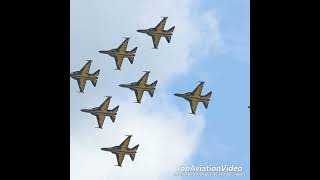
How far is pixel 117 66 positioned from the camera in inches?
977

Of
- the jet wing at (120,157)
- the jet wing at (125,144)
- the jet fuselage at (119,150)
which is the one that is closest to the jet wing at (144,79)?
the jet wing at (125,144)

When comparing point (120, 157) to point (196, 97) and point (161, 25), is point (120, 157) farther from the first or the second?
point (161, 25)

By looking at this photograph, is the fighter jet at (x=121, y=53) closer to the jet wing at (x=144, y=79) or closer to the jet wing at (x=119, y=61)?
the jet wing at (x=119, y=61)

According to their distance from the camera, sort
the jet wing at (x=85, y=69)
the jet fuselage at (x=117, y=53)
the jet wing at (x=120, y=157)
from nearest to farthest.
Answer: the jet wing at (x=120, y=157) → the jet wing at (x=85, y=69) → the jet fuselage at (x=117, y=53)

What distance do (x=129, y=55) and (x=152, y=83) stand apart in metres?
1.50

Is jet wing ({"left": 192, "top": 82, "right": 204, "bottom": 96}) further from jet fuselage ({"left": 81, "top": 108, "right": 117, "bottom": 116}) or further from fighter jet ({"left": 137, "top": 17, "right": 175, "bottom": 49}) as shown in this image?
jet fuselage ({"left": 81, "top": 108, "right": 117, "bottom": 116})

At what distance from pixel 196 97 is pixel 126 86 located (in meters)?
2.70

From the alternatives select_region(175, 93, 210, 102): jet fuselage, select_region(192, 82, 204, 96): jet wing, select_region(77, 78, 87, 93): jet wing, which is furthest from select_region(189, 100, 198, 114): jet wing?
select_region(77, 78, 87, 93): jet wing

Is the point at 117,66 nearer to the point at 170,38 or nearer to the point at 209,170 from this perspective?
the point at 170,38

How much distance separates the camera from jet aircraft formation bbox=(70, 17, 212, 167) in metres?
23.9

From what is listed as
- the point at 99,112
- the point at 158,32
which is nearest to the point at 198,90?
the point at 158,32

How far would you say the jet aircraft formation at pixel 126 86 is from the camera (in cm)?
2391

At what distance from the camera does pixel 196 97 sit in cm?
2428

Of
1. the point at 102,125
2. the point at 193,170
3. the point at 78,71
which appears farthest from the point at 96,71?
the point at 193,170
